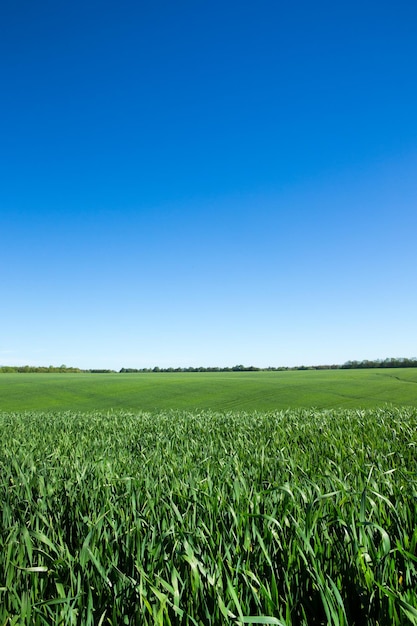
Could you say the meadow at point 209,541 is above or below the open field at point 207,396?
above

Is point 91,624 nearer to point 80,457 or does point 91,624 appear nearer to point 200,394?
point 80,457

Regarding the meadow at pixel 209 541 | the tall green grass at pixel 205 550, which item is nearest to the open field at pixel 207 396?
the meadow at pixel 209 541

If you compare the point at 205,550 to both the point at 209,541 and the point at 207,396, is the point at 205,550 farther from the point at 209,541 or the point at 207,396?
the point at 207,396

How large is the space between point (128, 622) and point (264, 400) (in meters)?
19.0

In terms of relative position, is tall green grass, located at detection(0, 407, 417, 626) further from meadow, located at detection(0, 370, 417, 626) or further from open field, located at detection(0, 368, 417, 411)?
open field, located at detection(0, 368, 417, 411)

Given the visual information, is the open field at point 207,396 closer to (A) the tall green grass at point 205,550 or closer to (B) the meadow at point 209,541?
(B) the meadow at point 209,541

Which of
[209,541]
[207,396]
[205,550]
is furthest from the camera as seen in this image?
[207,396]

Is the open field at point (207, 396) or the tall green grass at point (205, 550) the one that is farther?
the open field at point (207, 396)

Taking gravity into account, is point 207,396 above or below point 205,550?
below

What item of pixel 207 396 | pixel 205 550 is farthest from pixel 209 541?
pixel 207 396

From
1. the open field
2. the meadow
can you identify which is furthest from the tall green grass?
the open field

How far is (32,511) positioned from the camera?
296 cm

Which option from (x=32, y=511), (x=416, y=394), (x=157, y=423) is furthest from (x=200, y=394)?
(x=32, y=511)

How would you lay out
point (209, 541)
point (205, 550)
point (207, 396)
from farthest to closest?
point (207, 396), point (209, 541), point (205, 550)
